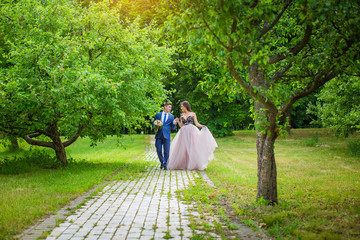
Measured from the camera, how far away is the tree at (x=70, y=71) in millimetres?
9664

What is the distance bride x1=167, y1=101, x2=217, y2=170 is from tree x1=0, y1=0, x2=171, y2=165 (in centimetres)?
148

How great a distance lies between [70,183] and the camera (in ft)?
29.4

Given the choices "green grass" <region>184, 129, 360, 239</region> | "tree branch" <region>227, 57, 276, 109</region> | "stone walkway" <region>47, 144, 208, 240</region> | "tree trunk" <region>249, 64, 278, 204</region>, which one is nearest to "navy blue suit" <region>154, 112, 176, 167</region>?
"green grass" <region>184, 129, 360, 239</region>

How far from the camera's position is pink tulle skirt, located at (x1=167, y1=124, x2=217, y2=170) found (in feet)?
40.8

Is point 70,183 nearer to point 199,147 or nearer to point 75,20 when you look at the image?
point 199,147

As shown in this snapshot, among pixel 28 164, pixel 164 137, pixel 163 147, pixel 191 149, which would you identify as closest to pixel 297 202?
pixel 191 149

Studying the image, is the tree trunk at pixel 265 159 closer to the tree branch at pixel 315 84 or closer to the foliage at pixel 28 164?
the tree branch at pixel 315 84

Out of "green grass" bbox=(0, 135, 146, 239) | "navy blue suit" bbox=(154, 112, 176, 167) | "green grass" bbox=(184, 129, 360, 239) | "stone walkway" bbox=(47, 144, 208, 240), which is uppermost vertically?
"navy blue suit" bbox=(154, 112, 176, 167)

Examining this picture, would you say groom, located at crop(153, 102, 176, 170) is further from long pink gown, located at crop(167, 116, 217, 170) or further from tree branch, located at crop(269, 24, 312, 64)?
tree branch, located at crop(269, 24, 312, 64)

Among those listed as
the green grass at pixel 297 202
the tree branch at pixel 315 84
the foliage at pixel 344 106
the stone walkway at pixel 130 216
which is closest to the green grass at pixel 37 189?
the stone walkway at pixel 130 216

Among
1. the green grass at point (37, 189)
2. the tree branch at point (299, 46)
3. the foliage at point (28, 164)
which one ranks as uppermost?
the tree branch at point (299, 46)

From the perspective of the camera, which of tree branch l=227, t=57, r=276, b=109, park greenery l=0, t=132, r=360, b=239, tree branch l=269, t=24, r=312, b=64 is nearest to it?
park greenery l=0, t=132, r=360, b=239

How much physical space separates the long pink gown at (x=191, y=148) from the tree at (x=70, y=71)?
1.58 m

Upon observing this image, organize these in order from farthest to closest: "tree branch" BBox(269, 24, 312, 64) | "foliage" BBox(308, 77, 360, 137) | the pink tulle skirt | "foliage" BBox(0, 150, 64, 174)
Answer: "foliage" BBox(308, 77, 360, 137), the pink tulle skirt, "foliage" BBox(0, 150, 64, 174), "tree branch" BBox(269, 24, 312, 64)
